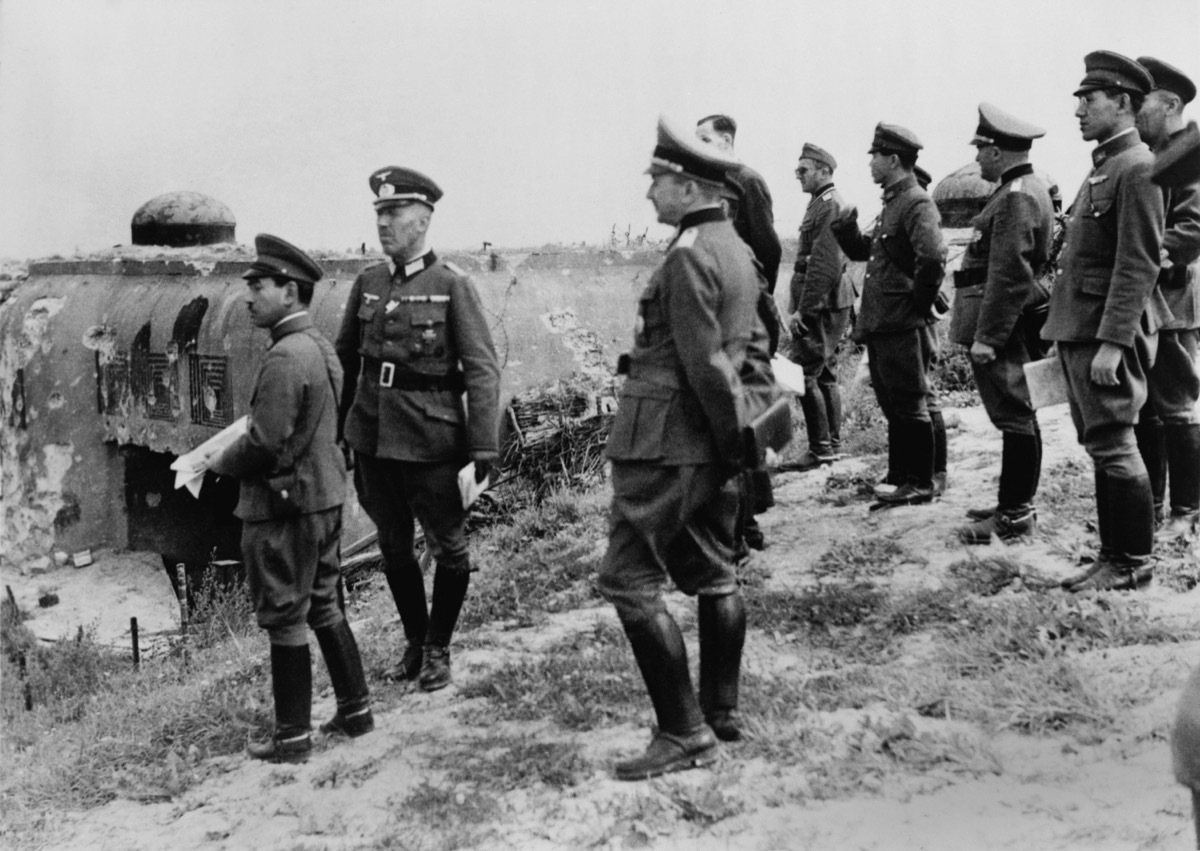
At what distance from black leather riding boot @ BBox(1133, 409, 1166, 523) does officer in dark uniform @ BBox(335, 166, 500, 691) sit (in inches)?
125

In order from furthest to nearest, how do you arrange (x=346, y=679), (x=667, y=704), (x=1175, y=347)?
(x=1175, y=347) → (x=346, y=679) → (x=667, y=704)

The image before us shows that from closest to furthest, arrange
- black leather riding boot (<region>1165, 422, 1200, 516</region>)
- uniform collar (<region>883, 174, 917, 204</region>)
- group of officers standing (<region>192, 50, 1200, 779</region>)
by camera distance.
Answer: group of officers standing (<region>192, 50, 1200, 779</region>) < black leather riding boot (<region>1165, 422, 1200, 516</region>) < uniform collar (<region>883, 174, 917, 204</region>)

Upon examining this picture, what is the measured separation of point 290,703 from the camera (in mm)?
4562

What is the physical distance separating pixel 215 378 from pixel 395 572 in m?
5.18

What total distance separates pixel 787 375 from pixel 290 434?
190 centimetres

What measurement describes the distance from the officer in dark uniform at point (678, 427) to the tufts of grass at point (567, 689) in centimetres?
68

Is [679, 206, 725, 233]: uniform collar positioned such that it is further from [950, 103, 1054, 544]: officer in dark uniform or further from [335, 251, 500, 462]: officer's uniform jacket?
[950, 103, 1054, 544]: officer in dark uniform

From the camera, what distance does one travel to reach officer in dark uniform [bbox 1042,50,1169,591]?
4.92 m

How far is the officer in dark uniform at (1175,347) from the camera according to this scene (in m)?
5.31

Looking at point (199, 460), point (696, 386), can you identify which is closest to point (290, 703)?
point (199, 460)

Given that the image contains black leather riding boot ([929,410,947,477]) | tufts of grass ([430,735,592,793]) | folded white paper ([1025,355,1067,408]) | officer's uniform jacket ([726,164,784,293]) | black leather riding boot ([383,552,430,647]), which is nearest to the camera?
tufts of grass ([430,735,592,793])

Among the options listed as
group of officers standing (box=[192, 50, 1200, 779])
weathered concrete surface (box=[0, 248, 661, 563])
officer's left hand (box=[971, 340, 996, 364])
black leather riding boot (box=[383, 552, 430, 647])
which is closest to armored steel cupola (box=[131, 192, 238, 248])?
weathered concrete surface (box=[0, 248, 661, 563])

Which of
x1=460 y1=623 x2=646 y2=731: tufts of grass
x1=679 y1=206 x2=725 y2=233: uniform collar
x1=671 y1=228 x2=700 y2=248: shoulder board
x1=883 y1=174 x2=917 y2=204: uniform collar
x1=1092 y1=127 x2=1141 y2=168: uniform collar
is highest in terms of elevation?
x1=1092 y1=127 x2=1141 y2=168: uniform collar

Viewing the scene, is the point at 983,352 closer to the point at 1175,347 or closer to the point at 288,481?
the point at 1175,347
